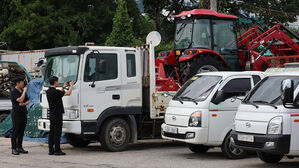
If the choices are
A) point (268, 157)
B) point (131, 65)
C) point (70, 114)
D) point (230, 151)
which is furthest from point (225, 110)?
point (70, 114)

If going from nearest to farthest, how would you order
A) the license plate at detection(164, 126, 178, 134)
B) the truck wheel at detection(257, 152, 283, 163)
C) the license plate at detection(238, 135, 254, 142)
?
the license plate at detection(238, 135, 254, 142) → the truck wheel at detection(257, 152, 283, 163) → the license plate at detection(164, 126, 178, 134)

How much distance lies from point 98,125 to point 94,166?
2161mm

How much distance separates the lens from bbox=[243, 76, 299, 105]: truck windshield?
1016cm

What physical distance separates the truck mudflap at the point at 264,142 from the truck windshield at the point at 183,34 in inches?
249

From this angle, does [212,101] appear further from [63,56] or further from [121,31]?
[121,31]

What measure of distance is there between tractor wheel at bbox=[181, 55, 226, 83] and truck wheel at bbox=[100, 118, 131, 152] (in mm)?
2672

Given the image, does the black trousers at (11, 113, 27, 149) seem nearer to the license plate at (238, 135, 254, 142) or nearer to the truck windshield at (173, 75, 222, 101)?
the truck windshield at (173, 75, 222, 101)

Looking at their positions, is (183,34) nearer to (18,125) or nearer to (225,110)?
(225,110)

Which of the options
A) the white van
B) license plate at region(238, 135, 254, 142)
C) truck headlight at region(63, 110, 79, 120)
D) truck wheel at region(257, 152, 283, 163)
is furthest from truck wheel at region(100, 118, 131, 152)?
license plate at region(238, 135, 254, 142)

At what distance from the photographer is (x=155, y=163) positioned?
11.2 m

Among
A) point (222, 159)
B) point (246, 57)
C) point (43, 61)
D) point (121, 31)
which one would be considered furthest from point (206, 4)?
point (222, 159)

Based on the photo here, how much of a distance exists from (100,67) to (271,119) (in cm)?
448

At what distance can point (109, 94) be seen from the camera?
1299 cm

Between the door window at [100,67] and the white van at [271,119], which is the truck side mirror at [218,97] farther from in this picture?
the door window at [100,67]
